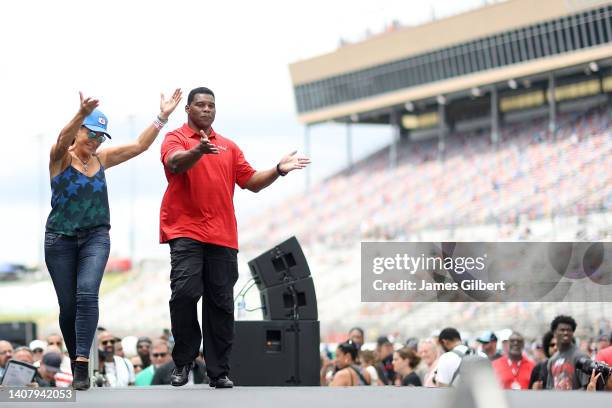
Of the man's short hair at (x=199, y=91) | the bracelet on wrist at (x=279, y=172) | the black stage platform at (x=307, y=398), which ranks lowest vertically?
the black stage platform at (x=307, y=398)

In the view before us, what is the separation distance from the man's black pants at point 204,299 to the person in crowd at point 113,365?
9.74 ft

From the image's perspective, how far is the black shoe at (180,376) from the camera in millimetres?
7102

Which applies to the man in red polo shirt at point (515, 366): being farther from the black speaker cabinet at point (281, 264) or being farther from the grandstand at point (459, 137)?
the grandstand at point (459, 137)

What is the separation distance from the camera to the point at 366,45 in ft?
218

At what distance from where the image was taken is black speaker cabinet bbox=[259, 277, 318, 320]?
8.40 metres

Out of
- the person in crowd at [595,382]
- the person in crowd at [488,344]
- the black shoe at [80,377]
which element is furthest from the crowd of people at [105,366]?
the person in crowd at [595,382]

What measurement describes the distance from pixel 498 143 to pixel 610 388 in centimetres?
4925

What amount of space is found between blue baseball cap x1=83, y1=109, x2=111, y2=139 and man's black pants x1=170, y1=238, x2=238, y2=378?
0.73 meters

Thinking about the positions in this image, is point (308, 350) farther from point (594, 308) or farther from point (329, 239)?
point (329, 239)

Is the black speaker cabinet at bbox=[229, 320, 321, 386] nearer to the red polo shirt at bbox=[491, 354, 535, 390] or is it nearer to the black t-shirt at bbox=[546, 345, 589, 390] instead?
the black t-shirt at bbox=[546, 345, 589, 390]

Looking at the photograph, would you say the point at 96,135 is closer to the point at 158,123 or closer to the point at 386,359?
the point at 158,123

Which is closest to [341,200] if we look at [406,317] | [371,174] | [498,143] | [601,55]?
[371,174]

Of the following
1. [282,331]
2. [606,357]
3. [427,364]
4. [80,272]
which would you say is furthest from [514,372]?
[80,272]

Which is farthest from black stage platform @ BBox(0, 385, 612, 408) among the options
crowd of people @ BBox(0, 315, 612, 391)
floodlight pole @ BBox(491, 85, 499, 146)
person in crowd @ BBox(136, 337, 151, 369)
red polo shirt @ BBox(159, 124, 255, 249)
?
floodlight pole @ BBox(491, 85, 499, 146)
